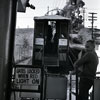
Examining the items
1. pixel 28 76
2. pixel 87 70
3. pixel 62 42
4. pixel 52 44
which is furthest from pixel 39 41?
pixel 28 76

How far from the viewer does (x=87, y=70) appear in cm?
535

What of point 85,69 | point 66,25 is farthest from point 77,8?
point 85,69

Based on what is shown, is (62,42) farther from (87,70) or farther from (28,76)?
(28,76)

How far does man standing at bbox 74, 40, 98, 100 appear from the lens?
16.9 ft

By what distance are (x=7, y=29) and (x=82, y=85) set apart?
195cm

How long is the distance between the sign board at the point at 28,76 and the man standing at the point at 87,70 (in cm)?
102

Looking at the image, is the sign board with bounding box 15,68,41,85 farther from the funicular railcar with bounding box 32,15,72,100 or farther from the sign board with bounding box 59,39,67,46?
the sign board with bounding box 59,39,67,46

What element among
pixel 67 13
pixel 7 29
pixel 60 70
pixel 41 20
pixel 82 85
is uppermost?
pixel 67 13

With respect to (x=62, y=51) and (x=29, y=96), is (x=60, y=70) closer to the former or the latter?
(x=62, y=51)

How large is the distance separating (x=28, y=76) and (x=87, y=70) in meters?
1.43

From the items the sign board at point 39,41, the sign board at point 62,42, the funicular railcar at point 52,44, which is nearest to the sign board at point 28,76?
the funicular railcar at point 52,44

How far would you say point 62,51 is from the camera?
14.7 metres

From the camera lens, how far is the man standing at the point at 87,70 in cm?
515

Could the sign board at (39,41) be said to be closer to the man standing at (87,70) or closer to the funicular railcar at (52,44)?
the funicular railcar at (52,44)
